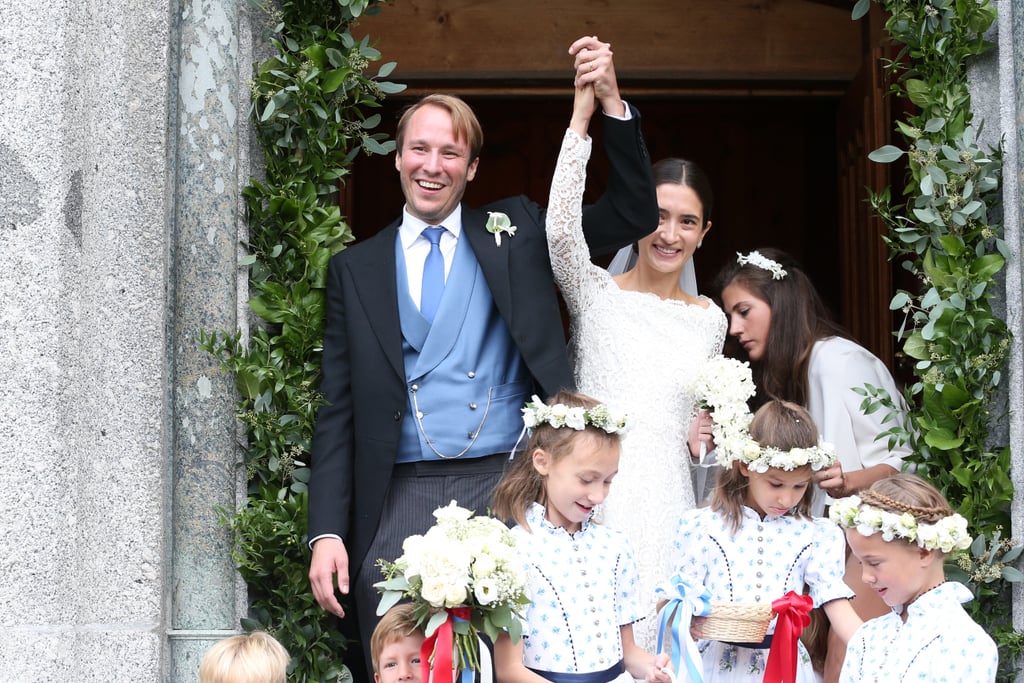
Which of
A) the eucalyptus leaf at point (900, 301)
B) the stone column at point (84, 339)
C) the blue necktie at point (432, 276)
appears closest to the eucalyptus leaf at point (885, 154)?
the eucalyptus leaf at point (900, 301)

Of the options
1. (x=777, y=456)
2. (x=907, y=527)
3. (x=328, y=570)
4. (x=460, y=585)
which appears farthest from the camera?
(x=328, y=570)

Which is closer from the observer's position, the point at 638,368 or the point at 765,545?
the point at 765,545

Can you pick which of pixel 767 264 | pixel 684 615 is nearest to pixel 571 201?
pixel 767 264

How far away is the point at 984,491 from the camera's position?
4355 mm

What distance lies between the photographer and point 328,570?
13.6ft

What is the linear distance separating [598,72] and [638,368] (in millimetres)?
1032

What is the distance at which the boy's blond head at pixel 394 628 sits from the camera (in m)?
3.67

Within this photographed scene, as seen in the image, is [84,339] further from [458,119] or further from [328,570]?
[458,119]

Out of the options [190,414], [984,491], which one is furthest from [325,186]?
[984,491]

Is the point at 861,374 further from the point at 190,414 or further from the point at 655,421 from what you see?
the point at 190,414

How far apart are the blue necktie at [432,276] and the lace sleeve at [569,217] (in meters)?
0.38

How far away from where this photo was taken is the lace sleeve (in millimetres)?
4309

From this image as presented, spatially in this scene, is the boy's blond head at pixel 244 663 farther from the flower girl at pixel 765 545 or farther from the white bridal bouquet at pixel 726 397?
the white bridal bouquet at pixel 726 397

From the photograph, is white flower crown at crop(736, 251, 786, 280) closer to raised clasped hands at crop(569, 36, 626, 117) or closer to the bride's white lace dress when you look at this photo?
the bride's white lace dress
